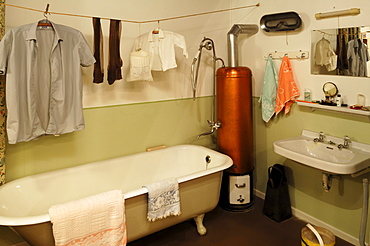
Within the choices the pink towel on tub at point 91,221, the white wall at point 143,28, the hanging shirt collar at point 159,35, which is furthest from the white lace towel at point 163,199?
the hanging shirt collar at point 159,35

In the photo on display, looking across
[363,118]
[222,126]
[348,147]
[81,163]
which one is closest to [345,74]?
[363,118]

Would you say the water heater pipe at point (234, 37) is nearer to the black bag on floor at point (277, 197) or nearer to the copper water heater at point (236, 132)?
the copper water heater at point (236, 132)

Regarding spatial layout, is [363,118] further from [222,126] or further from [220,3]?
[220,3]

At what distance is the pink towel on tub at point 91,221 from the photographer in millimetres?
2053

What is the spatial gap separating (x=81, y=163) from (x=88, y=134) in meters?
0.27

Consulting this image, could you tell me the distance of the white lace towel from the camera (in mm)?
2408

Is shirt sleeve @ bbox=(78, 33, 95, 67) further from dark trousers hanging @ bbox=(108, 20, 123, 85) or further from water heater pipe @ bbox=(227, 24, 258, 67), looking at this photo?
water heater pipe @ bbox=(227, 24, 258, 67)

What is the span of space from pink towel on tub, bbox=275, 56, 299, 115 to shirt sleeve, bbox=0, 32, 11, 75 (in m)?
2.33

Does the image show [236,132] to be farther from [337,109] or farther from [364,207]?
[364,207]

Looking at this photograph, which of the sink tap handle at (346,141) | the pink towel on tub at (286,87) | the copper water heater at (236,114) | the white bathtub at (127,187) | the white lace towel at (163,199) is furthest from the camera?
the copper water heater at (236,114)

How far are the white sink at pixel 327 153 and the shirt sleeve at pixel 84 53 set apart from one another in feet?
5.55

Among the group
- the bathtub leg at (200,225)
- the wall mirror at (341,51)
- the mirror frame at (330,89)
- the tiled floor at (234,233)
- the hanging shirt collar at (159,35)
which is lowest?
the tiled floor at (234,233)

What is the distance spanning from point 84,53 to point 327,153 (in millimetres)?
2156

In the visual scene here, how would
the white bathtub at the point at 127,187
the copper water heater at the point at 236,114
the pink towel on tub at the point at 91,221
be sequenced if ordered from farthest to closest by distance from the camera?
the copper water heater at the point at 236,114 → the white bathtub at the point at 127,187 → the pink towel on tub at the point at 91,221
